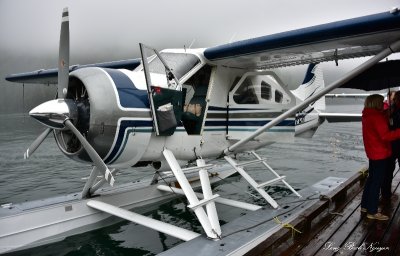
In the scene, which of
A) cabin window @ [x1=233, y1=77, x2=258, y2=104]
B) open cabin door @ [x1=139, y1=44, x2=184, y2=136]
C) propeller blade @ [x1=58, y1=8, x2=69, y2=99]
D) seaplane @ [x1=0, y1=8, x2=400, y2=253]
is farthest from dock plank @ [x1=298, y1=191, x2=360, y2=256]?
propeller blade @ [x1=58, y1=8, x2=69, y2=99]

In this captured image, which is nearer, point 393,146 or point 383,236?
point 383,236

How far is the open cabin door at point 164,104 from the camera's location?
4.30 meters

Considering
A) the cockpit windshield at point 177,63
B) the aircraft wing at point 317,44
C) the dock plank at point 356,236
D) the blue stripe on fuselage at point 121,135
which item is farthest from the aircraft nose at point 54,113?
the dock plank at point 356,236

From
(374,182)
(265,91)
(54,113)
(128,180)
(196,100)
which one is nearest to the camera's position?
(54,113)

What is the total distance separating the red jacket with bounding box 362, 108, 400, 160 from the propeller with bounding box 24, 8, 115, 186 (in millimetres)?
3291

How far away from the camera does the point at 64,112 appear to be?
3770 millimetres

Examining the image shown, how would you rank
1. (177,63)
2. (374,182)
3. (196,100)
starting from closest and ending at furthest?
(374,182) < (177,63) < (196,100)

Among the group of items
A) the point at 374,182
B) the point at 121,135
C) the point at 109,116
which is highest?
the point at 109,116

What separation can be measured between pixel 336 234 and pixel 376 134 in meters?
1.38

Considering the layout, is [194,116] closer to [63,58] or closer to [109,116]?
[109,116]

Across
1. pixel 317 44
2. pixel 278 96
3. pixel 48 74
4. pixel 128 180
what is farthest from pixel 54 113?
pixel 128 180

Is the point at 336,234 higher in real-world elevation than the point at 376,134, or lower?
Answer: lower

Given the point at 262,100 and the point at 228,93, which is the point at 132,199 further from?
the point at 262,100

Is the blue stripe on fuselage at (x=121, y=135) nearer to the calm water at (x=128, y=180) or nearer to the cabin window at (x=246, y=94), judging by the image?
the calm water at (x=128, y=180)
